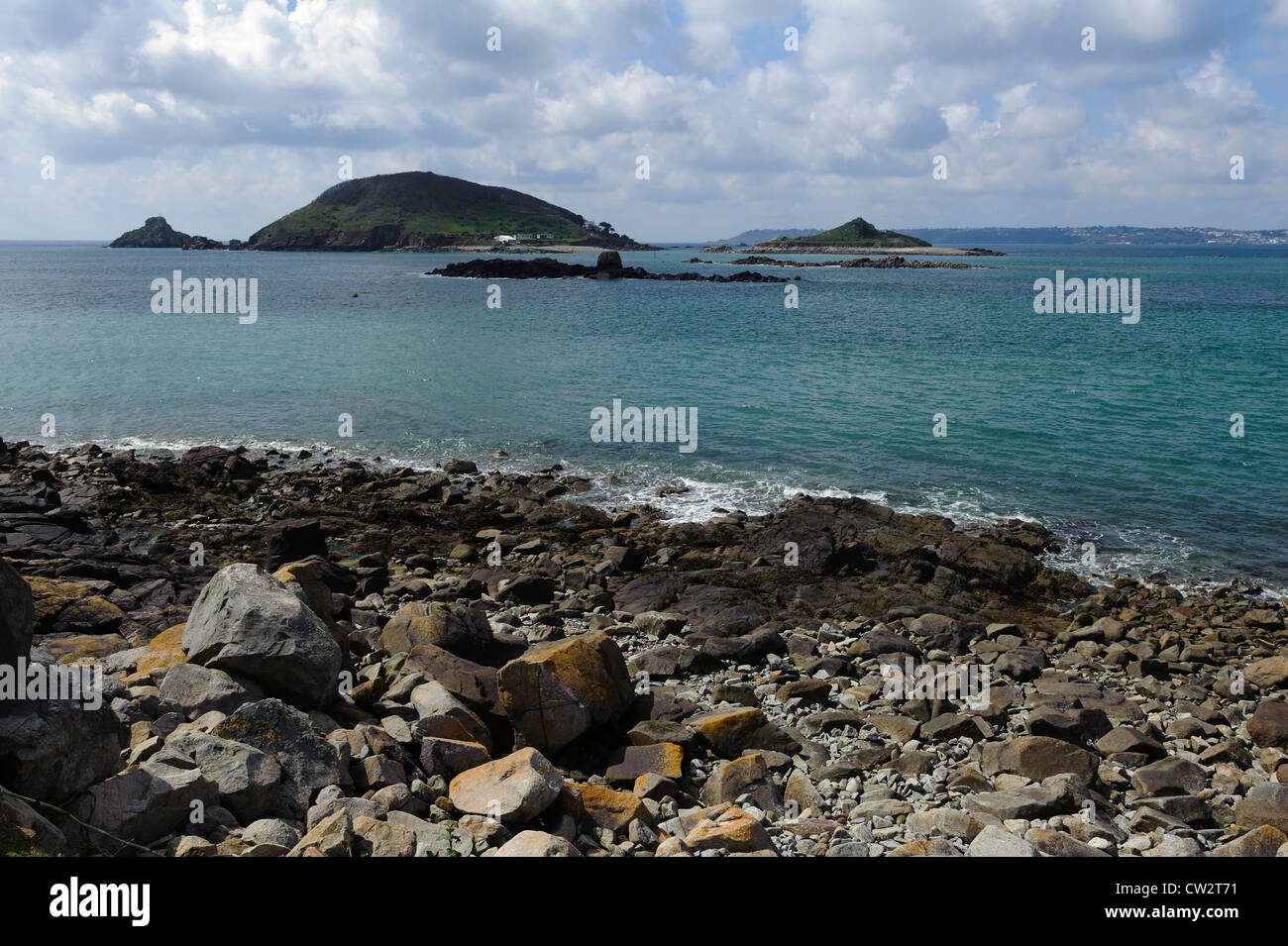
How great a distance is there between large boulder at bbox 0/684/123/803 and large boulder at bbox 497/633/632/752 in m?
4.82

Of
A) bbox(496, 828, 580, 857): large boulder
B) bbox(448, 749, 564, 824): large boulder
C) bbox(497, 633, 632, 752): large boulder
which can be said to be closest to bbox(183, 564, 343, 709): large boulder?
bbox(497, 633, 632, 752): large boulder

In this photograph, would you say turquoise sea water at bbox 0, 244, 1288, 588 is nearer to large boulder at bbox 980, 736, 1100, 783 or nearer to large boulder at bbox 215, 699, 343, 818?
large boulder at bbox 980, 736, 1100, 783

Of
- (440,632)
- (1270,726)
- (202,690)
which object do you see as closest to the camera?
(202,690)

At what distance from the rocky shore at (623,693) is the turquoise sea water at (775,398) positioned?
4986mm

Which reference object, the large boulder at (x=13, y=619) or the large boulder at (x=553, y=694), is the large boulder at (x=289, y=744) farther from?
the large boulder at (x=553, y=694)

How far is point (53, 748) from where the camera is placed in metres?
7.89

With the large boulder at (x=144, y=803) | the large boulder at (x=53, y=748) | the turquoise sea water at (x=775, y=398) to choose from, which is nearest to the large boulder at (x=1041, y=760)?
the large boulder at (x=144, y=803)

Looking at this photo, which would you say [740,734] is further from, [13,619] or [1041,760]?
[13,619]

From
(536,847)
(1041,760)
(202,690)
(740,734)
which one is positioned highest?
(202,690)

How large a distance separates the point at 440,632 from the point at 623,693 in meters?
3.47

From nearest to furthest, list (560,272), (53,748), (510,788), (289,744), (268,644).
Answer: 1. (53,748)
2. (510,788)
3. (289,744)
4. (268,644)
5. (560,272)

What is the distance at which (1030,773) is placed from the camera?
38.2 feet

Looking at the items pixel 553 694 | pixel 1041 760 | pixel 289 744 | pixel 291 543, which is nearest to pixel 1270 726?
pixel 1041 760

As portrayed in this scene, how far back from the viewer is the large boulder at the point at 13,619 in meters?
8.55
